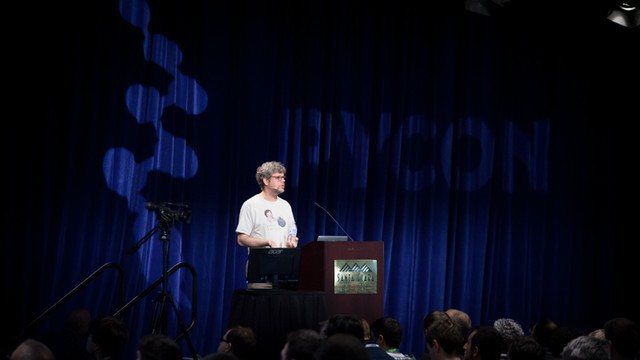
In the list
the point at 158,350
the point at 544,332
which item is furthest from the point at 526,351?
the point at 158,350

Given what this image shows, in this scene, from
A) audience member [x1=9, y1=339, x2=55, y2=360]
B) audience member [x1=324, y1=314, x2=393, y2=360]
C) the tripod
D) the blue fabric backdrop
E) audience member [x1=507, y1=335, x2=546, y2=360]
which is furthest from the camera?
the blue fabric backdrop

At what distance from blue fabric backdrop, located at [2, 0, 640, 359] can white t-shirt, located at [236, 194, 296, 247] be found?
673mm

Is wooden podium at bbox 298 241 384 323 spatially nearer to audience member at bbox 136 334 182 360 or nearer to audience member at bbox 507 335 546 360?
audience member at bbox 507 335 546 360

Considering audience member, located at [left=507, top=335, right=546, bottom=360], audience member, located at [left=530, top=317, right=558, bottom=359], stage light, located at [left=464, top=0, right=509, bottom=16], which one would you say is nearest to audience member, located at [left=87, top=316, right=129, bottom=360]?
audience member, located at [left=507, top=335, right=546, bottom=360]

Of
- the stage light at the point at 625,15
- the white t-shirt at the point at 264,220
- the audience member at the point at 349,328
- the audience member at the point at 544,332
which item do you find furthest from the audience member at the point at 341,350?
the stage light at the point at 625,15

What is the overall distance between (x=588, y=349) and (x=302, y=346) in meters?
1.51

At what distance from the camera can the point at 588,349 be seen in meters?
3.84

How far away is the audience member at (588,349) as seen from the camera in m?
3.81

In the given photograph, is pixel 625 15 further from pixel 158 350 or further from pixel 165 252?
pixel 158 350

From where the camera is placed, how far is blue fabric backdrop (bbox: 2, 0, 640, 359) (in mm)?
6625

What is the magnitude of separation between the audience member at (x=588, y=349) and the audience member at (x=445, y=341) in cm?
55

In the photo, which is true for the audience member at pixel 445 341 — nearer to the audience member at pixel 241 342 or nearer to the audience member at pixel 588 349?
the audience member at pixel 588 349

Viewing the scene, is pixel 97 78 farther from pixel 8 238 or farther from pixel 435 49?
pixel 435 49

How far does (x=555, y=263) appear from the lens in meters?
8.76
